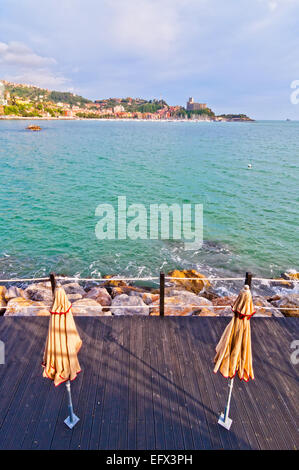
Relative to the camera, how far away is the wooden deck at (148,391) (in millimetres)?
4641

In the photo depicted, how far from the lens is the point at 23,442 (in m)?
4.55

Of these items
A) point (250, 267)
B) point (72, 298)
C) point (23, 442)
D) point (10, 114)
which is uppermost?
point (10, 114)

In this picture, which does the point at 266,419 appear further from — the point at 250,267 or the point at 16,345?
the point at 250,267

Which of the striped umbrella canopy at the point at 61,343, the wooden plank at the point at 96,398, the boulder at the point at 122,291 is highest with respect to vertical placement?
the striped umbrella canopy at the point at 61,343

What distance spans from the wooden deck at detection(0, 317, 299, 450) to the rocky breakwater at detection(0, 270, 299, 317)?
790 mm

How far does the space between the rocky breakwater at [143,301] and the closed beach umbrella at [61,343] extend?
10.2 feet

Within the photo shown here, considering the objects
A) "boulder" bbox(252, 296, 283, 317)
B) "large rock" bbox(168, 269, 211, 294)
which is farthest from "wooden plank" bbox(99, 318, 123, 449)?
"large rock" bbox(168, 269, 211, 294)

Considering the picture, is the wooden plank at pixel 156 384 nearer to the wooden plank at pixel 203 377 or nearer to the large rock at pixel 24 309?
the wooden plank at pixel 203 377

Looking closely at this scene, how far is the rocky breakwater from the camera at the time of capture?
8.77 meters

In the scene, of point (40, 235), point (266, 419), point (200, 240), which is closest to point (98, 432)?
point (266, 419)

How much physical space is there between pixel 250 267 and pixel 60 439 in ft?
48.1

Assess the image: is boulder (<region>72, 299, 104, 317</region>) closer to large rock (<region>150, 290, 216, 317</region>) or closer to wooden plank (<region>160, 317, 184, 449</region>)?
large rock (<region>150, 290, 216, 317</region>)

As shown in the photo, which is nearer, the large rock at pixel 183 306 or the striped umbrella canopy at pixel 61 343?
the striped umbrella canopy at pixel 61 343

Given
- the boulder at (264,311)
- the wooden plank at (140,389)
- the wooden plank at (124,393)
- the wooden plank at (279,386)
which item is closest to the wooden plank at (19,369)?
the wooden plank at (124,393)
